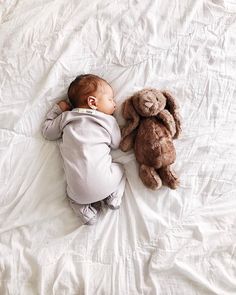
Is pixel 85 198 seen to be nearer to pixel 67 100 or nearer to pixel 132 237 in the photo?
pixel 132 237

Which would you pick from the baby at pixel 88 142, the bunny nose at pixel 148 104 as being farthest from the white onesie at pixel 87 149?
the bunny nose at pixel 148 104

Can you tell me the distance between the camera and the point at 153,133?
3.79 feet

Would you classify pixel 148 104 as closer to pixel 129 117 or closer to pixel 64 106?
pixel 129 117

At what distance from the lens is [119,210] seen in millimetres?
1160

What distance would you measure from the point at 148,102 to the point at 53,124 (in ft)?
1.00

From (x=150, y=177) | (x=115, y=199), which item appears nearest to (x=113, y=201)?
(x=115, y=199)

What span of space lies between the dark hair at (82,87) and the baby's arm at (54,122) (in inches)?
1.9

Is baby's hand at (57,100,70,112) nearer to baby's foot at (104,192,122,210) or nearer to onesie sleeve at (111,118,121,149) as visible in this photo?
onesie sleeve at (111,118,121,149)

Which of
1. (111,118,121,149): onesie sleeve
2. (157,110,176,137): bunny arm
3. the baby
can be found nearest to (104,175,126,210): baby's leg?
the baby

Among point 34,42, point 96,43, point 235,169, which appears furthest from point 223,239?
point 34,42

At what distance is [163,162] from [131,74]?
0.33 m

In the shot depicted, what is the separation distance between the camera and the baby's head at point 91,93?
1.21 metres

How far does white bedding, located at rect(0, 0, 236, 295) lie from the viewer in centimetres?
108

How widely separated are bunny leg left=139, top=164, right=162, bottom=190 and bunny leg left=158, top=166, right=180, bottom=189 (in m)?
0.02
